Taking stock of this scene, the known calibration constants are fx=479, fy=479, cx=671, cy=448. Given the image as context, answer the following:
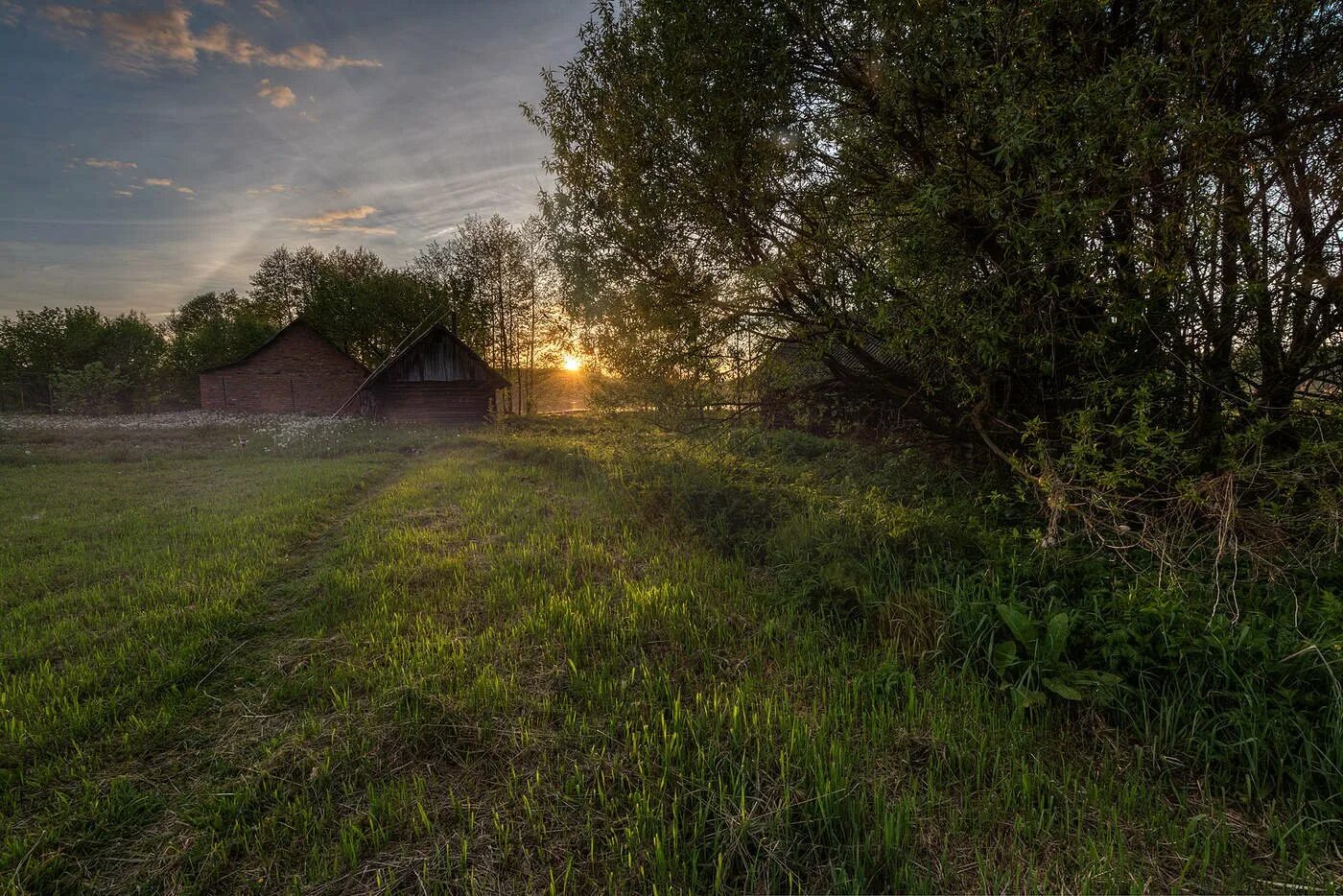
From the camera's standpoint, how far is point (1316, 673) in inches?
109

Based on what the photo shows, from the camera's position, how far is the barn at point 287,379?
1175 inches

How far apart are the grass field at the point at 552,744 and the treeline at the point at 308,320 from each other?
2548 centimetres

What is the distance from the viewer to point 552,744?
2965mm

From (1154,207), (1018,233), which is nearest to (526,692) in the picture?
(1018,233)

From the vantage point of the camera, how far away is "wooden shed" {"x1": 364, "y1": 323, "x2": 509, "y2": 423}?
25797 mm

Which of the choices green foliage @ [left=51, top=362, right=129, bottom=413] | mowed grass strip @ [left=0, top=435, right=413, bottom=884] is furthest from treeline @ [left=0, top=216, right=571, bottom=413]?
mowed grass strip @ [left=0, top=435, right=413, bottom=884]

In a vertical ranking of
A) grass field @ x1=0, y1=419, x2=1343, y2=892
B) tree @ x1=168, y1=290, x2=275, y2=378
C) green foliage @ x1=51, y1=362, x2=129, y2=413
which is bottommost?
grass field @ x1=0, y1=419, x2=1343, y2=892

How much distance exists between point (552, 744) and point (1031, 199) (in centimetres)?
543

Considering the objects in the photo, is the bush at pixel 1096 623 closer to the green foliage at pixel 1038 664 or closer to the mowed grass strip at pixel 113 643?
the green foliage at pixel 1038 664

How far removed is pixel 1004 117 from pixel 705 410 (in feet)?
15.2

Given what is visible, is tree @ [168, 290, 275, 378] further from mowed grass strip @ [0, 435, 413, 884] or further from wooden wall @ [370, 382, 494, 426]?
mowed grass strip @ [0, 435, 413, 884]

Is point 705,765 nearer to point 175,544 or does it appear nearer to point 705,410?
point 705,410

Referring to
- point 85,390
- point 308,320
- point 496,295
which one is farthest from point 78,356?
point 496,295

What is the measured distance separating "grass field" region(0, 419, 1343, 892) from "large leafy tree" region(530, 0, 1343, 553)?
6.22ft
